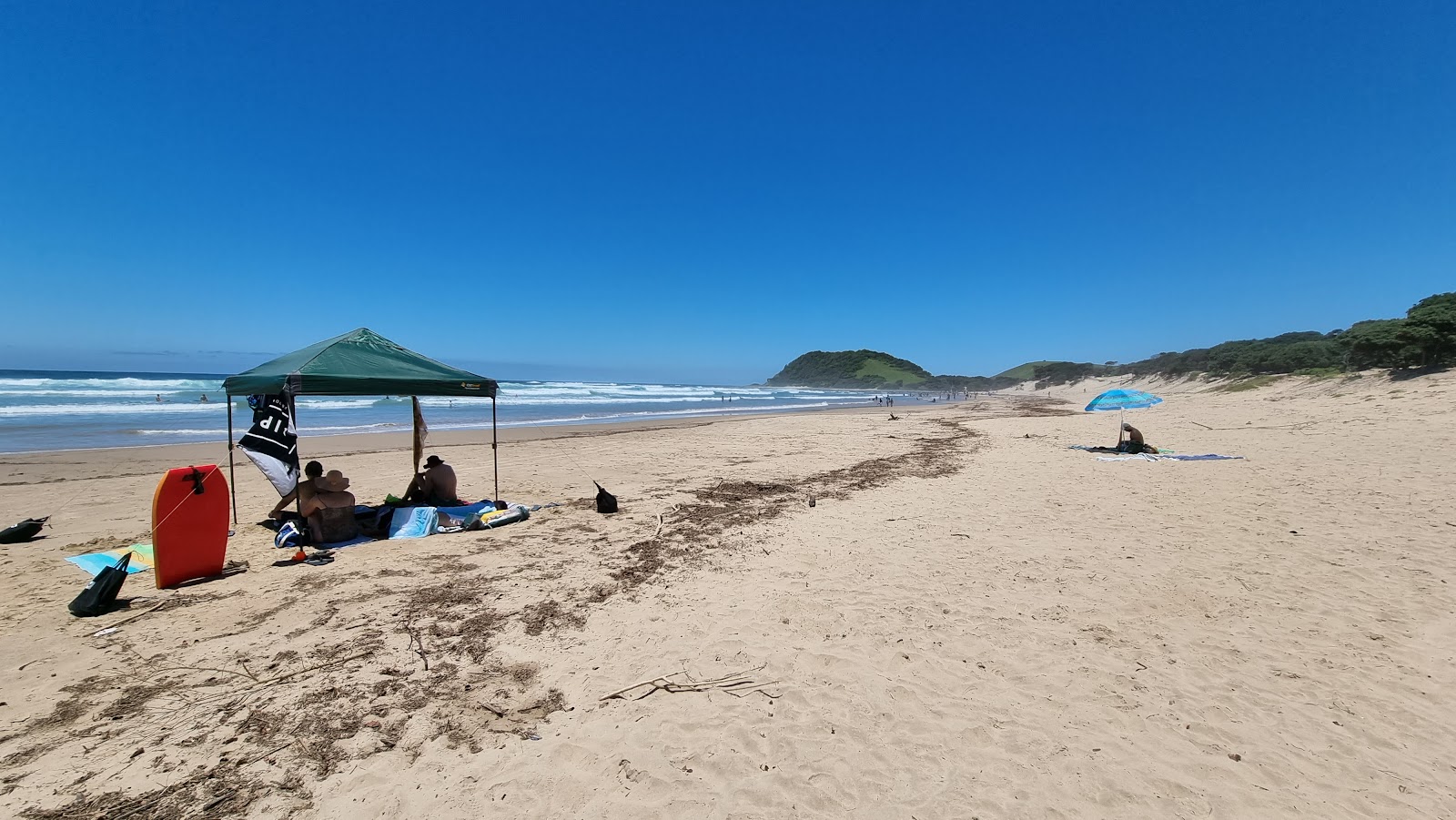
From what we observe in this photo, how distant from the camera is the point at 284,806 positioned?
2463 mm

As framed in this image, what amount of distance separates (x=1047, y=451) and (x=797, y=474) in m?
6.88

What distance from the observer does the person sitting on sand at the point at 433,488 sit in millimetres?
7387

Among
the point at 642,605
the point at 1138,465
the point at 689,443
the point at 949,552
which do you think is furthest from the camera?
the point at 689,443

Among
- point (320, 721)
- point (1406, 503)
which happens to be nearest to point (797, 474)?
point (1406, 503)

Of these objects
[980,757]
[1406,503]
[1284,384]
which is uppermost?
[1284,384]

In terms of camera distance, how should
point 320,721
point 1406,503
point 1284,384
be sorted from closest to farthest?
point 320,721 → point 1406,503 → point 1284,384

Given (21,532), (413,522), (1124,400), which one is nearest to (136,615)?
(413,522)

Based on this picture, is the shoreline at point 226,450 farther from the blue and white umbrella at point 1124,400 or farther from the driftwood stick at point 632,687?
the blue and white umbrella at point 1124,400

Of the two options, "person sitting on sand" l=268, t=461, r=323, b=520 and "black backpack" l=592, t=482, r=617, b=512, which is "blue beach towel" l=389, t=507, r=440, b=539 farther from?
"black backpack" l=592, t=482, r=617, b=512

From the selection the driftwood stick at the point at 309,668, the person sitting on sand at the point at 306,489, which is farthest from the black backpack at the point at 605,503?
the driftwood stick at the point at 309,668

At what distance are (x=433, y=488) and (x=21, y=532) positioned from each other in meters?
4.24

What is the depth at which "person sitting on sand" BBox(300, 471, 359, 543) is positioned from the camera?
6.28m

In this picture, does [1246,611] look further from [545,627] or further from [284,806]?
Result: [284,806]

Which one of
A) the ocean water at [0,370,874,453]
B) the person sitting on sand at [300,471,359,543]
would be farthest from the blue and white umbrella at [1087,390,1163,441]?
the ocean water at [0,370,874,453]
